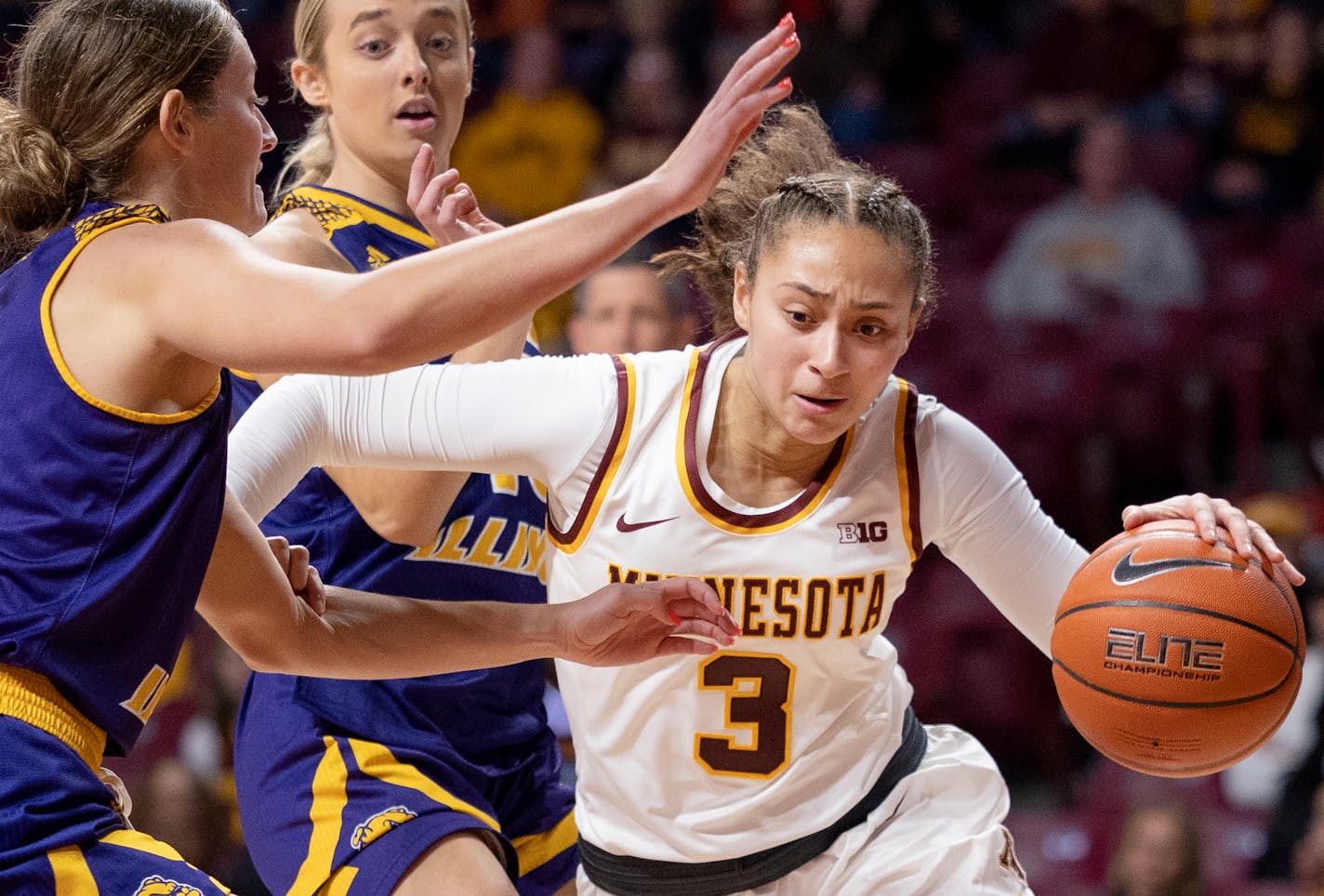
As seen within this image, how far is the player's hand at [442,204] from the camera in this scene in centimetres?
263

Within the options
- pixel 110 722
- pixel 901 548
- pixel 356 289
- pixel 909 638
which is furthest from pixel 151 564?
pixel 909 638

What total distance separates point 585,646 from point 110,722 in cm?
80

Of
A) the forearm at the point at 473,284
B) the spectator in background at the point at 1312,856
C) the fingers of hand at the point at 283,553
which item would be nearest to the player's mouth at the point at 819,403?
the forearm at the point at 473,284

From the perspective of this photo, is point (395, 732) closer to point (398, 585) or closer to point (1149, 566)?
point (398, 585)

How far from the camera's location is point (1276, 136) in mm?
7488

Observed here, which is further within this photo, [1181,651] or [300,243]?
[300,243]

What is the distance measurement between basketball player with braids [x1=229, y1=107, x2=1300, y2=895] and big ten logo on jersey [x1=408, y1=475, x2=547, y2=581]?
1.04 ft

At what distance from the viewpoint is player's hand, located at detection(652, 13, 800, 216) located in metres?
2.06

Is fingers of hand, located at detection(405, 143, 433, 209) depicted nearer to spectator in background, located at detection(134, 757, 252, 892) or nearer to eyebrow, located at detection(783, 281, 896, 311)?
eyebrow, located at detection(783, 281, 896, 311)

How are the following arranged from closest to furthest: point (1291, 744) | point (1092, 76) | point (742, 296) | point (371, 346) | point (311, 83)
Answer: point (371, 346) < point (742, 296) < point (311, 83) < point (1291, 744) < point (1092, 76)

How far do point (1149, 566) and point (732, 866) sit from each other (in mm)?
901

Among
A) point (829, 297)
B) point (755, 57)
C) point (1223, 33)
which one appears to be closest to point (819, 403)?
point (829, 297)

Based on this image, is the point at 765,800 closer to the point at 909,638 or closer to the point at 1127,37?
the point at 909,638

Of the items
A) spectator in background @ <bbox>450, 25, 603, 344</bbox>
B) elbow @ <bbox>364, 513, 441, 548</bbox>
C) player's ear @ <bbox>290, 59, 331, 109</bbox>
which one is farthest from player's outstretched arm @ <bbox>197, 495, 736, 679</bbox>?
spectator in background @ <bbox>450, 25, 603, 344</bbox>
